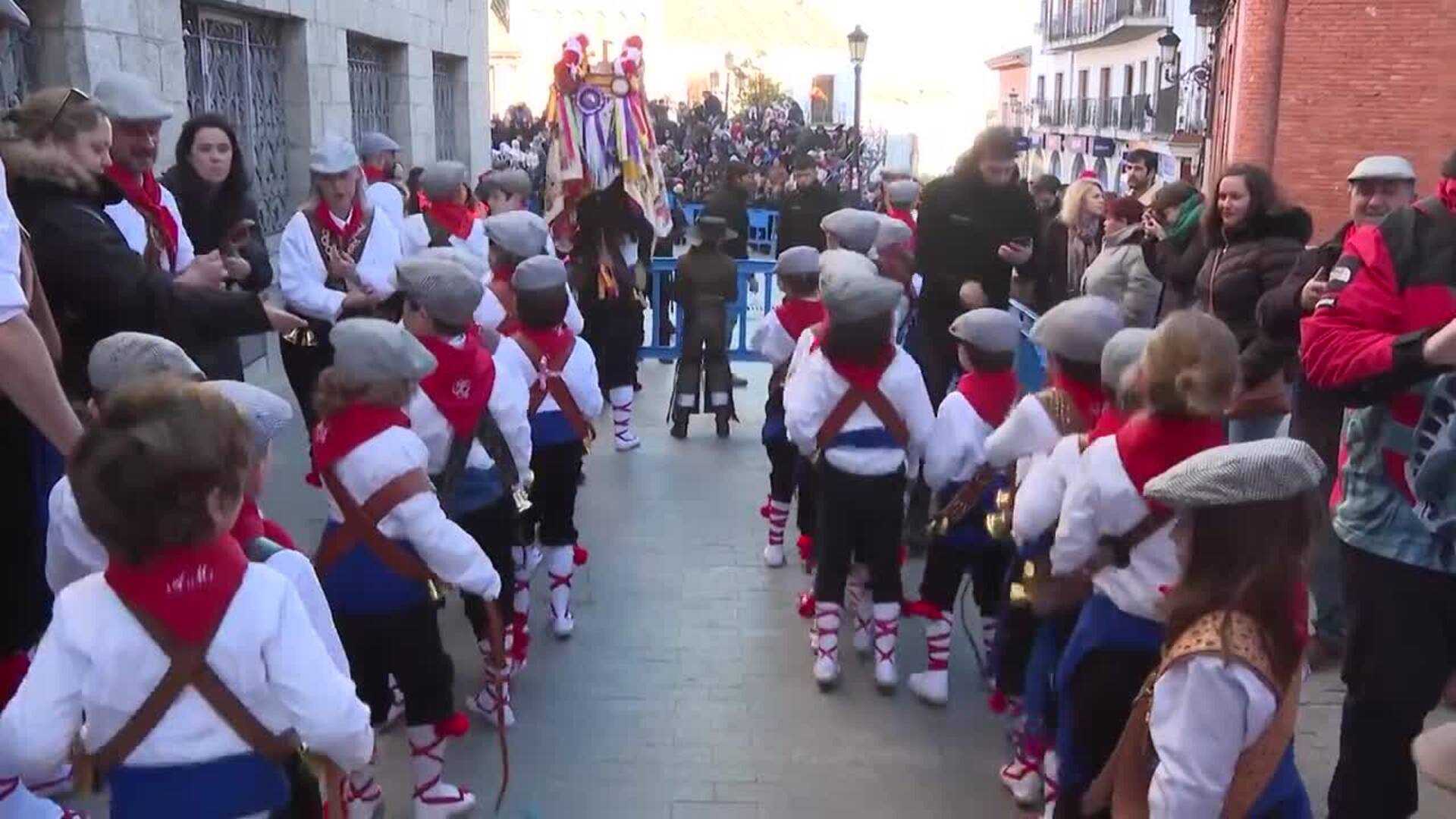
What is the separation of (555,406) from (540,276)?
1.65ft

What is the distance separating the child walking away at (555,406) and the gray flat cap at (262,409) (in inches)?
81.1

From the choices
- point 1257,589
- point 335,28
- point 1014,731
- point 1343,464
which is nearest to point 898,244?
point 1014,731

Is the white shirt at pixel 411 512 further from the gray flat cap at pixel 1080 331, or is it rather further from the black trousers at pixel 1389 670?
the black trousers at pixel 1389 670

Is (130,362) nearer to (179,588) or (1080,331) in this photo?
(179,588)

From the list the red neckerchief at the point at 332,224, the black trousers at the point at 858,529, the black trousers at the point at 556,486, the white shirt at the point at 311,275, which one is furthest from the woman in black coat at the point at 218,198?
the black trousers at the point at 858,529

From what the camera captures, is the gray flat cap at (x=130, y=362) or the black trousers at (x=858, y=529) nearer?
the gray flat cap at (x=130, y=362)

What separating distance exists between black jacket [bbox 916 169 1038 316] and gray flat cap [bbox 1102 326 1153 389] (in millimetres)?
2955

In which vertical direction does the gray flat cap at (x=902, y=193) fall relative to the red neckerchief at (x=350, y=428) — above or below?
above

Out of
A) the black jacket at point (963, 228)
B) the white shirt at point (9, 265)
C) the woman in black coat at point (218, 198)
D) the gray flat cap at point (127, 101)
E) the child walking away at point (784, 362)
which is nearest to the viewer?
the white shirt at point (9, 265)

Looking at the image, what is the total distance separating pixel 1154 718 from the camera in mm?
2352

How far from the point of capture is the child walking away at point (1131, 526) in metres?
2.87

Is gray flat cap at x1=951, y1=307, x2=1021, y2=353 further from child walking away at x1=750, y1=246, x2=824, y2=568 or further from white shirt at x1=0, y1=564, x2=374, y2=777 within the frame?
white shirt at x1=0, y1=564, x2=374, y2=777

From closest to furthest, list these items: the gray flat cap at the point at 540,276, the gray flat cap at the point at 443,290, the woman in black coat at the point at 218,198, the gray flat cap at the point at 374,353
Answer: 1. the gray flat cap at the point at 374,353
2. the gray flat cap at the point at 443,290
3. the woman in black coat at the point at 218,198
4. the gray flat cap at the point at 540,276

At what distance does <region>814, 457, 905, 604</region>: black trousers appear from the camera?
4.49 meters
